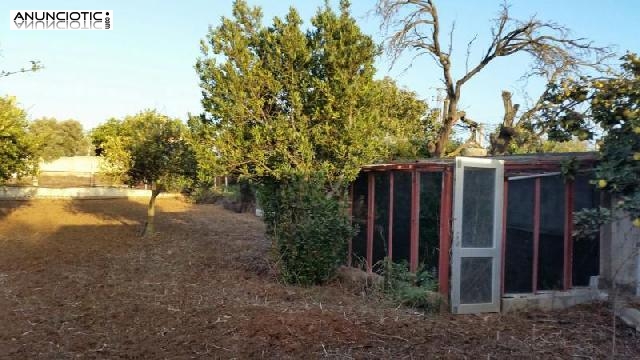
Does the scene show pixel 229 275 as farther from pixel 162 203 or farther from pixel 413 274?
pixel 162 203

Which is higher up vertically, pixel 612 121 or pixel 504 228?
pixel 612 121

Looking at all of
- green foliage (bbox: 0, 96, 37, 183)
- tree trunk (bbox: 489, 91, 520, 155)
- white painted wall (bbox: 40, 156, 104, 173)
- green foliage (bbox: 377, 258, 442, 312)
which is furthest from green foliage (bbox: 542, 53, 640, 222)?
white painted wall (bbox: 40, 156, 104, 173)

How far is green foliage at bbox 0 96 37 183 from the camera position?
12.0 meters

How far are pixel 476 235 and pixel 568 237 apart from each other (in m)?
1.51

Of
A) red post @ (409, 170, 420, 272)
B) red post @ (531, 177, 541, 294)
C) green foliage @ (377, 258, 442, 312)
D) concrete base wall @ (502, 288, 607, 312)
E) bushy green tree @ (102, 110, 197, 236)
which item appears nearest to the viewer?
green foliage @ (377, 258, 442, 312)

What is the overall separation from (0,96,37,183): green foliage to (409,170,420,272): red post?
9.43 metres

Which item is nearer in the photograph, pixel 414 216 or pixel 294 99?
pixel 414 216

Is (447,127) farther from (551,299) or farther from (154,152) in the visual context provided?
(154,152)

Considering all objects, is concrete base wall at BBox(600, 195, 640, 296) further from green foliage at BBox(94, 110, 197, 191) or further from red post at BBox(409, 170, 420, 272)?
green foliage at BBox(94, 110, 197, 191)

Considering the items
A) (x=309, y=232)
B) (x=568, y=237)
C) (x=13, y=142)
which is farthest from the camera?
(x=13, y=142)

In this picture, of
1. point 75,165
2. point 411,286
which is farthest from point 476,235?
point 75,165

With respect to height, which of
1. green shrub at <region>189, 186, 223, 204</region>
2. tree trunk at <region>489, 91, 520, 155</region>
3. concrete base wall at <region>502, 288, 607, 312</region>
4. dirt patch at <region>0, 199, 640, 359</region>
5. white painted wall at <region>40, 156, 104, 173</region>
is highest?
tree trunk at <region>489, 91, 520, 155</region>

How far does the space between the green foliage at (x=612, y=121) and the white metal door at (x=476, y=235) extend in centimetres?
97

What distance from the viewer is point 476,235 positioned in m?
6.83
